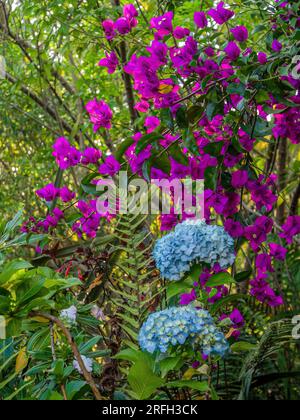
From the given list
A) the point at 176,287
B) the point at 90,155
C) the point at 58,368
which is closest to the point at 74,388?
the point at 58,368

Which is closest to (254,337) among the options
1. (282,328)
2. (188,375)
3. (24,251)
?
(282,328)

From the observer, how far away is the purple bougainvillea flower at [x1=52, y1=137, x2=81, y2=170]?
6.17 ft

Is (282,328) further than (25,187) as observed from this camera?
No

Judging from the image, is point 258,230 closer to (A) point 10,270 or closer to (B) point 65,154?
(B) point 65,154

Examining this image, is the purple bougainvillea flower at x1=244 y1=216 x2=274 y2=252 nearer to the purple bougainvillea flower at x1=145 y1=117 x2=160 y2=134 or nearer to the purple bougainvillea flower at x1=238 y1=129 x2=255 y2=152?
the purple bougainvillea flower at x1=238 y1=129 x2=255 y2=152

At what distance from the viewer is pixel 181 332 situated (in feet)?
3.34

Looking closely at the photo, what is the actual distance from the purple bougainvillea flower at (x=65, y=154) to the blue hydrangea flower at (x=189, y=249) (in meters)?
0.76

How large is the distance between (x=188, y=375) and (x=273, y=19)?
3.73ft

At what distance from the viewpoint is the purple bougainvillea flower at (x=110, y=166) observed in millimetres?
1681

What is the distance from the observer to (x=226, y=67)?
1634 millimetres

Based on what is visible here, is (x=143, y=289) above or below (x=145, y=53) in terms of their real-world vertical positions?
below

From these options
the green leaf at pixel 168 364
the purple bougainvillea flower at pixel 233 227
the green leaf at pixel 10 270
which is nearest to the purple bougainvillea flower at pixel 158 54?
the purple bougainvillea flower at pixel 233 227
